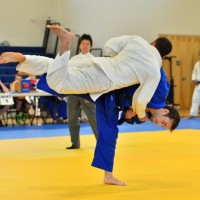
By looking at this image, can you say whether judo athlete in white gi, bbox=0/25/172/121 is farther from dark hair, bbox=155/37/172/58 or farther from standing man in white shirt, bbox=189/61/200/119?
standing man in white shirt, bbox=189/61/200/119

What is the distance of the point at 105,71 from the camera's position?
4.37 m

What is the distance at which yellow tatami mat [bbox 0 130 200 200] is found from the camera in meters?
4.33

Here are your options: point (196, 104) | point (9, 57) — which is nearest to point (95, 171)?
point (9, 57)

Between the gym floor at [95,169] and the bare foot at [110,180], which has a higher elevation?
the bare foot at [110,180]

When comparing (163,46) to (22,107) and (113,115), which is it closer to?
(113,115)

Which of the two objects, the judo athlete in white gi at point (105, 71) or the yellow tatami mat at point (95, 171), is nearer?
the judo athlete in white gi at point (105, 71)

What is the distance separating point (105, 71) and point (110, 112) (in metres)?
0.58

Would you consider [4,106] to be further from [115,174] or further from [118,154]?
[115,174]

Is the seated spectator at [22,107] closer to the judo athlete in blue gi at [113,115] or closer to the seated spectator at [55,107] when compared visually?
the seated spectator at [55,107]

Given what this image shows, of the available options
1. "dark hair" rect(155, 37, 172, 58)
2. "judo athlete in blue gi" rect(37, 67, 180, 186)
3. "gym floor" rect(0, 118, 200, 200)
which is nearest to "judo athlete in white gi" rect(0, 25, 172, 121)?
"judo athlete in blue gi" rect(37, 67, 180, 186)

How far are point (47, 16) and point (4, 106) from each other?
666cm

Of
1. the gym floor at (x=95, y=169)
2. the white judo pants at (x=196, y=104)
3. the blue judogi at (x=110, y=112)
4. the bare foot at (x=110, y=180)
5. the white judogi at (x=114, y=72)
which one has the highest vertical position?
the white judogi at (x=114, y=72)

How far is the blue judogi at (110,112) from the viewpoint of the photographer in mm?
4660

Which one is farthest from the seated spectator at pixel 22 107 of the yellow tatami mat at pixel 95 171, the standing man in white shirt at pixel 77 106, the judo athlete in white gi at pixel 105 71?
the judo athlete in white gi at pixel 105 71
